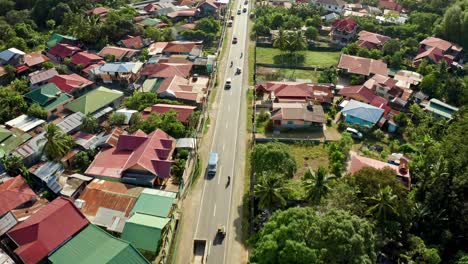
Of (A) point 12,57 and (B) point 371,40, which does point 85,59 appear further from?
(B) point 371,40

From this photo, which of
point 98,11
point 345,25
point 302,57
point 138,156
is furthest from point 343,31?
point 138,156

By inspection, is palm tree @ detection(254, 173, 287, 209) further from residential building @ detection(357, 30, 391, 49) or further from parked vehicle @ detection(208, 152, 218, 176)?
residential building @ detection(357, 30, 391, 49)

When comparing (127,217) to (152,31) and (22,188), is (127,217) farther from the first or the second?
(152,31)

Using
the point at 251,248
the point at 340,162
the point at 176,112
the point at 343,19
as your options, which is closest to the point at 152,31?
the point at 176,112

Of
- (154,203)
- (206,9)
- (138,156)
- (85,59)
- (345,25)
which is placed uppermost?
(206,9)

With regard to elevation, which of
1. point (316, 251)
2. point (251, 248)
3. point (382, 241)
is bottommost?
point (251, 248)
